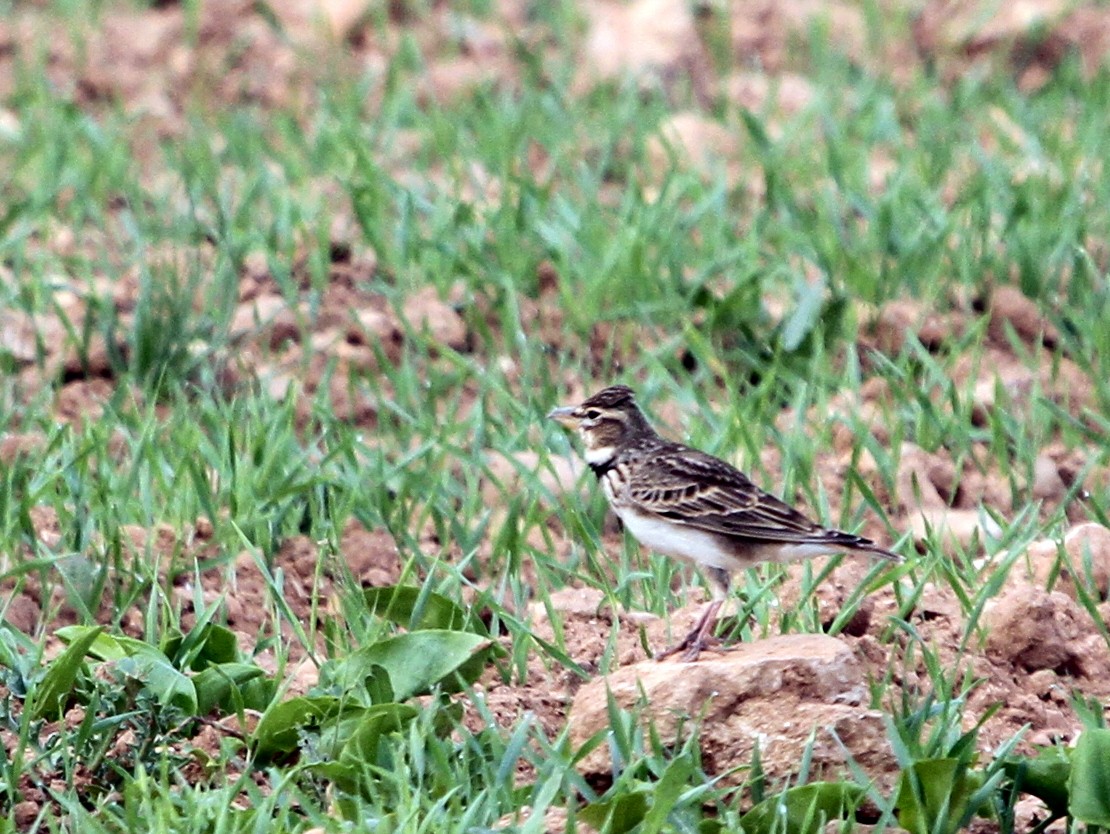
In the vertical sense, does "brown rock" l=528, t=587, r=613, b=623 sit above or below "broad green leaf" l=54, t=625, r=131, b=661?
below

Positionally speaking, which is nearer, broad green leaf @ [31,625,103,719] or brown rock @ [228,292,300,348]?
broad green leaf @ [31,625,103,719]

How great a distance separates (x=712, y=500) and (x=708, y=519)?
9cm

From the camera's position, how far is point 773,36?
990 cm

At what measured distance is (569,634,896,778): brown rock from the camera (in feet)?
12.4

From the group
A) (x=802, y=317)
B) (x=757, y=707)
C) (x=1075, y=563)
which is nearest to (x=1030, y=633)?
(x=1075, y=563)

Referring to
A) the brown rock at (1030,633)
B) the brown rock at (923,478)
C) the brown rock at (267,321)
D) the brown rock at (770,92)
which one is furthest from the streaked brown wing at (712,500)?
the brown rock at (770,92)

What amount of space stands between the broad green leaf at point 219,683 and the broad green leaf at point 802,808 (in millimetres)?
1083

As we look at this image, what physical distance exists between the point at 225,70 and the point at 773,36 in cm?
260

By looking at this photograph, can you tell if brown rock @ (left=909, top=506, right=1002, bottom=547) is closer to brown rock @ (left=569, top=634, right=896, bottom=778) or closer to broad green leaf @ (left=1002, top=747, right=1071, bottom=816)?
brown rock @ (left=569, top=634, right=896, bottom=778)

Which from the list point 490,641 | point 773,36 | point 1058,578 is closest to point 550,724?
point 490,641

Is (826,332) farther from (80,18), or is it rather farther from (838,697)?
(80,18)

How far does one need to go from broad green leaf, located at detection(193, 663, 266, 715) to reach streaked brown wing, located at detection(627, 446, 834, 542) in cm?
104

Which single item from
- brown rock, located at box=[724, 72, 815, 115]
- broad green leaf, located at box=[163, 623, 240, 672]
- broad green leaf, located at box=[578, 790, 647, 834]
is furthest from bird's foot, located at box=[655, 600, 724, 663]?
brown rock, located at box=[724, 72, 815, 115]

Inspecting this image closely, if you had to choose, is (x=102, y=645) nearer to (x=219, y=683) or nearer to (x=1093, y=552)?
(x=219, y=683)
